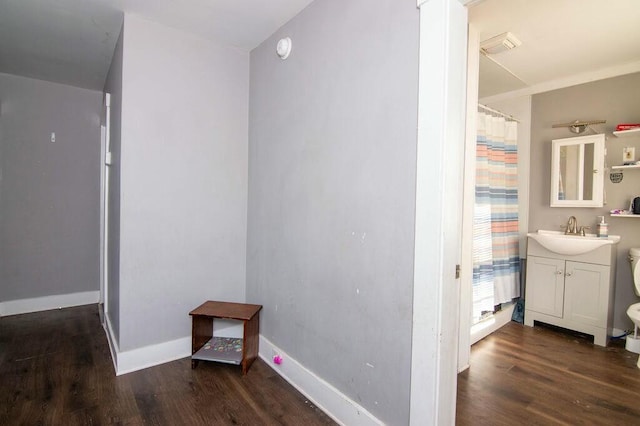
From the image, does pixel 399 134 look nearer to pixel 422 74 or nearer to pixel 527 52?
pixel 422 74

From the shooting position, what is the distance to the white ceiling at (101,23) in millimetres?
1955

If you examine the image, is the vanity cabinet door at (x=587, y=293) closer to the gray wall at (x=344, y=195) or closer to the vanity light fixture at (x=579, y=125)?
the vanity light fixture at (x=579, y=125)

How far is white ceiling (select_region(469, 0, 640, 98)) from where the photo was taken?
1.96 m

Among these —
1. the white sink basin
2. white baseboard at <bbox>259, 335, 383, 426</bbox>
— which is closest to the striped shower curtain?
the white sink basin

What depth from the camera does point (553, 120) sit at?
3.21m

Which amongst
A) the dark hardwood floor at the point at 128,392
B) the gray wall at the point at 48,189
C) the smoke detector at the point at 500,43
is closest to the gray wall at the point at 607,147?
the smoke detector at the point at 500,43

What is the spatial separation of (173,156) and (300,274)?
128 centimetres

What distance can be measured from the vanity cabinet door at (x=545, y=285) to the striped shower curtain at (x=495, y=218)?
0.17m

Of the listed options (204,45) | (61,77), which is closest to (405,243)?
(204,45)

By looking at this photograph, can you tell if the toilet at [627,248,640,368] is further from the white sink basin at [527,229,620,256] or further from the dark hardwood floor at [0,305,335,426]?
the dark hardwood floor at [0,305,335,426]

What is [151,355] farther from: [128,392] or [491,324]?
[491,324]

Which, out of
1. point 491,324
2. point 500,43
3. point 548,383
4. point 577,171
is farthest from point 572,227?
point 500,43

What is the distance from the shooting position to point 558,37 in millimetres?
2314

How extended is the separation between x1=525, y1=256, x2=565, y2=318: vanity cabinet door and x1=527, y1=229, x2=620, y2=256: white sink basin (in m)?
0.17
